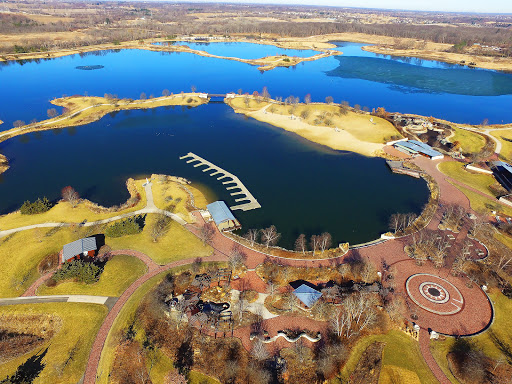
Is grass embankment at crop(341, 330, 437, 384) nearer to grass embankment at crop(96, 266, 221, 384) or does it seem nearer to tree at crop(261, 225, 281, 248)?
grass embankment at crop(96, 266, 221, 384)

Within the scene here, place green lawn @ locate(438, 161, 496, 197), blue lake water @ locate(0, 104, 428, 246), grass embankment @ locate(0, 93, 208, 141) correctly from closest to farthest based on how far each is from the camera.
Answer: blue lake water @ locate(0, 104, 428, 246), green lawn @ locate(438, 161, 496, 197), grass embankment @ locate(0, 93, 208, 141)

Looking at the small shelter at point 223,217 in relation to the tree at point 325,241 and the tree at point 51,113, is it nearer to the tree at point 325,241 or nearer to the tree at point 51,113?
the tree at point 325,241

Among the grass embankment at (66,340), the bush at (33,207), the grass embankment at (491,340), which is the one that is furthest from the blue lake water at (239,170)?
the grass embankment at (66,340)

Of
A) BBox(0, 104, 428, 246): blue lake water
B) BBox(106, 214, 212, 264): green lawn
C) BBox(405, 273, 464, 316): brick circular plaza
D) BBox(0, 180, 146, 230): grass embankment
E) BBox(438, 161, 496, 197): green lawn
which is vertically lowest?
BBox(0, 104, 428, 246): blue lake water

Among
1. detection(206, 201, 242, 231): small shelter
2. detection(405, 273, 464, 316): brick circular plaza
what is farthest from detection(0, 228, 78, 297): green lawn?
detection(405, 273, 464, 316): brick circular plaza

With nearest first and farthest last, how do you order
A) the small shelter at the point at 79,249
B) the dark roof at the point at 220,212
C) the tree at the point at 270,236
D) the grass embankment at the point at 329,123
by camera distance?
the small shelter at the point at 79,249 → the tree at the point at 270,236 → the dark roof at the point at 220,212 → the grass embankment at the point at 329,123

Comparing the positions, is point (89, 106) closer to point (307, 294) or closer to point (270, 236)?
point (270, 236)
